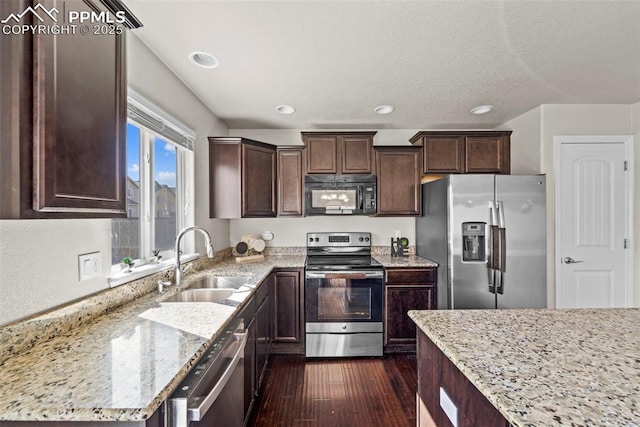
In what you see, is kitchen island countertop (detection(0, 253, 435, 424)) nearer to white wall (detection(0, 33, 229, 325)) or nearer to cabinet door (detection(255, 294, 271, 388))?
white wall (detection(0, 33, 229, 325))

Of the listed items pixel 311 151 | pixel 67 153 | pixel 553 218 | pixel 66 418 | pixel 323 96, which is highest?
pixel 323 96

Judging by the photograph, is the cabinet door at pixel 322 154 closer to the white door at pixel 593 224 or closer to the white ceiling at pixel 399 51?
the white ceiling at pixel 399 51

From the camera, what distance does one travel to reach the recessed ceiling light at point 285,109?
2.77 m

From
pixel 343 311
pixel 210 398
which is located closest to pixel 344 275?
pixel 343 311

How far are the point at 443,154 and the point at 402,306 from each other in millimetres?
1645

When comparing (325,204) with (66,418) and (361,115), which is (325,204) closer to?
(361,115)

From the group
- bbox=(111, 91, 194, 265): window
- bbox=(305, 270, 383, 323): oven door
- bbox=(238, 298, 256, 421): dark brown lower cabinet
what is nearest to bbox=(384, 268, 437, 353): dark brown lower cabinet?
bbox=(305, 270, 383, 323): oven door

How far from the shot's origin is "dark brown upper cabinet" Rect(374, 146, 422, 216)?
A: 3143 millimetres

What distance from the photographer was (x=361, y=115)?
3027 millimetres

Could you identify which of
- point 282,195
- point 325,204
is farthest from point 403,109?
point 282,195

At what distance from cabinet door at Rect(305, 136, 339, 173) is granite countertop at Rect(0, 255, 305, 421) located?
6.49 feet

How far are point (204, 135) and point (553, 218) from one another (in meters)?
3.45

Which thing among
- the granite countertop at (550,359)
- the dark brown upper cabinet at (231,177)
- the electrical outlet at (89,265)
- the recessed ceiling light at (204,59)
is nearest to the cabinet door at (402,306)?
the granite countertop at (550,359)

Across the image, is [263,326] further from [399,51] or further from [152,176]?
[399,51]
